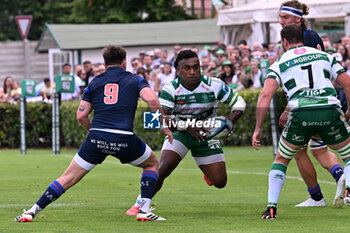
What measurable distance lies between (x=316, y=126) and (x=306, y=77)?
20.5 inches

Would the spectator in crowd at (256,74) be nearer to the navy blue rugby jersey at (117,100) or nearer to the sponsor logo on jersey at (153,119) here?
the sponsor logo on jersey at (153,119)

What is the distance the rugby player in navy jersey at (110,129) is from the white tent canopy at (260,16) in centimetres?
1388

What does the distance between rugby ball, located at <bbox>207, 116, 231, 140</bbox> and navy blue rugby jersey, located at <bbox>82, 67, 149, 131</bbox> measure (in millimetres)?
1390

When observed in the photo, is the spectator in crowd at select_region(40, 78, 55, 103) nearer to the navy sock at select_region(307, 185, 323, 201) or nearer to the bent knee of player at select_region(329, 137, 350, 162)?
the navy sock at select_region(307, 185, 323, 201)

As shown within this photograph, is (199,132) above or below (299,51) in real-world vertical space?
below

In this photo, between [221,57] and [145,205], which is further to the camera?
[221,57]

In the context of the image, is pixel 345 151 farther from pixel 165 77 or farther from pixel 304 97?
pixel 165 77

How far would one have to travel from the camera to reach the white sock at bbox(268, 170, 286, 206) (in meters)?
9.91

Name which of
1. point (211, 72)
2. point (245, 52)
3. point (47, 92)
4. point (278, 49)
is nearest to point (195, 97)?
point (278, 49)

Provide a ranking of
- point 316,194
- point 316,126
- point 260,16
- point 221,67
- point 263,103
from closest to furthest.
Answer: point 263,103 < point 316,126 < point 316,194 < point 221,67 < point 260,16

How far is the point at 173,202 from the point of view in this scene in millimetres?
12242

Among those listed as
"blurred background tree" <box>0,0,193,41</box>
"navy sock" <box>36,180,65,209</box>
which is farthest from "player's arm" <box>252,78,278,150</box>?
"blurred background tree" <box>0,0,193,41</box>

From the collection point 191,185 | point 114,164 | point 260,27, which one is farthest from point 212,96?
point 260,27

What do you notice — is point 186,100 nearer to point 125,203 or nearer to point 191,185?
point 125,203
